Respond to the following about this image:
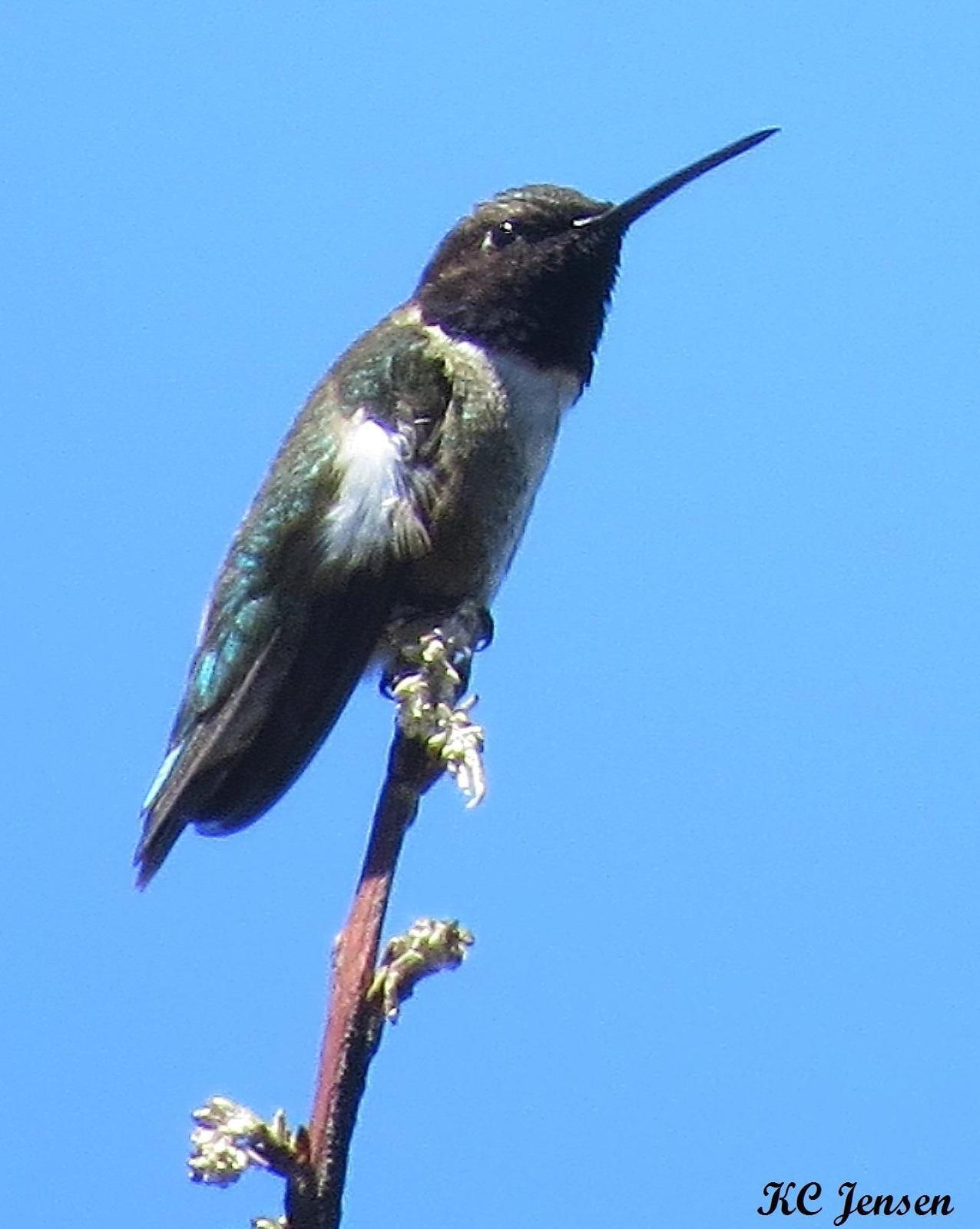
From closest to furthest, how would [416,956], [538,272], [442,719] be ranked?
[416,956]
[442,719]
[538,272]

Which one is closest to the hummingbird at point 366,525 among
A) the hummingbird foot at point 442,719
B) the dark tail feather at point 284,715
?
the dark tail feather at point 284,715

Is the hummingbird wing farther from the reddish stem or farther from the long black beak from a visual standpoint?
the reddish stem

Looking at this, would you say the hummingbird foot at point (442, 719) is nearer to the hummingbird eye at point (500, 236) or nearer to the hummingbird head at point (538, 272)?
the hummingbird head at point (538, 272)

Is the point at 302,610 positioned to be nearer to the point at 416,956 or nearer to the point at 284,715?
the point at 284,715

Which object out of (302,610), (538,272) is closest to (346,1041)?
(302,610)

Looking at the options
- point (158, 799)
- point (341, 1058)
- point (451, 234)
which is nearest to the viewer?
point (341, 1058)

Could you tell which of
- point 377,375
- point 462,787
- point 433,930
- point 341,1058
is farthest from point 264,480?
point 341,1058

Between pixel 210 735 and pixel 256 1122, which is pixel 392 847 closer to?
pixel 256 1122

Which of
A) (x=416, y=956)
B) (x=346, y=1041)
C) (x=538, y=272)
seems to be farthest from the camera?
(x=538, y=272)
